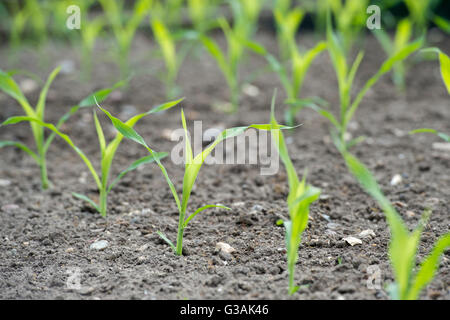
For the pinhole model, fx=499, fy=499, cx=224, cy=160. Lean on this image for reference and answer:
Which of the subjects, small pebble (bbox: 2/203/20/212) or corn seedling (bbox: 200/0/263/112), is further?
corn seedling (bbox: 200/0/263/112)

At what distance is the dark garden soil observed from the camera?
1.44 m

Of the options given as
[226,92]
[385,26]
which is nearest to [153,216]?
[226,92]

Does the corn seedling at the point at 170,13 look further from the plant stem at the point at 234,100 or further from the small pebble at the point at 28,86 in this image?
the plant stem at the point at 234,100

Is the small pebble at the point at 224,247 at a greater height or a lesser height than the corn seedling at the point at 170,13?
lesser

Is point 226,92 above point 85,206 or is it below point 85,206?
above

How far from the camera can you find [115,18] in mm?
A: 3307

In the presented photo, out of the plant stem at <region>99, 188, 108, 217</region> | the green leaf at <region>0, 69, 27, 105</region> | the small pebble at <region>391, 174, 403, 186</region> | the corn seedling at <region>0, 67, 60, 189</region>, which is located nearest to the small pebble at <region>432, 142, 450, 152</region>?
the small pebble at <region>391, 174, 403, 186</region>

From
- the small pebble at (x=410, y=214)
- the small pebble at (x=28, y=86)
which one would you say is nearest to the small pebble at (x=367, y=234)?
the small pebble at (x=410, y=214)

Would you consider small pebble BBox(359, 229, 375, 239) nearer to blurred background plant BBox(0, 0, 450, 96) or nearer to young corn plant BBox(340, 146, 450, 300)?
young corn plant BBox(340, 146, 450, 300)

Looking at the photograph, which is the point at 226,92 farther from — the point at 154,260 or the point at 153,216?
the point at 154,260

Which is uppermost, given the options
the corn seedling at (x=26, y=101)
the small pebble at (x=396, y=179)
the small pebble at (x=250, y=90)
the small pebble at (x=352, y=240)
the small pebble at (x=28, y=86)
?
the small pebble at (x=28, y=86)

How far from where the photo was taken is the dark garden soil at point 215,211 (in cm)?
144
